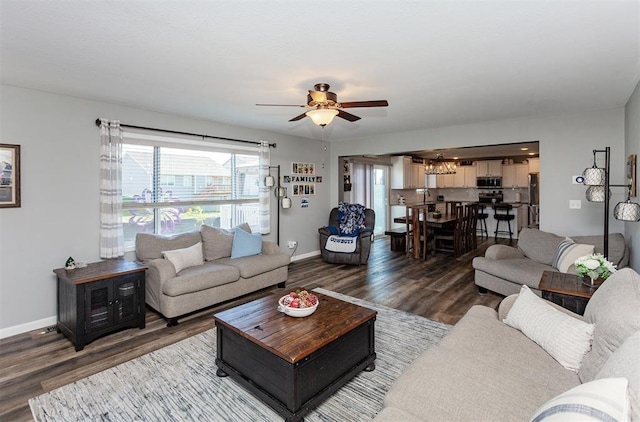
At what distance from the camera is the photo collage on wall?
620 cm

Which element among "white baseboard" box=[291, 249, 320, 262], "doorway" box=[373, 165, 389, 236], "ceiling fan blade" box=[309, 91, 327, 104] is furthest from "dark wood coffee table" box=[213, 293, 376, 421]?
"doorway" box=[373, 165, 389, 236]

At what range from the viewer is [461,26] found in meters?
2.07

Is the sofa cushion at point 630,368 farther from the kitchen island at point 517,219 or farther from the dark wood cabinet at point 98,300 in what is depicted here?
the kitchen island at point 517,219

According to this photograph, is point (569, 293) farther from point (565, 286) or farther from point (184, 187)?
point (184, 187)

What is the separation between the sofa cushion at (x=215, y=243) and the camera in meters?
4.34

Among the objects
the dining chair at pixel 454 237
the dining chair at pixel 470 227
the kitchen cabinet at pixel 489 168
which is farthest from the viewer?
the kitchen cabinet at pixel 489 168

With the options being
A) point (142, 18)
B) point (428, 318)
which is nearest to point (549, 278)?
point (428, 318)

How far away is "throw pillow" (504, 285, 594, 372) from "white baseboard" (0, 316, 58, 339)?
4.39 m

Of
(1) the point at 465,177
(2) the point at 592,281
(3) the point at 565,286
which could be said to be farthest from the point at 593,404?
(1) the point at 465,177

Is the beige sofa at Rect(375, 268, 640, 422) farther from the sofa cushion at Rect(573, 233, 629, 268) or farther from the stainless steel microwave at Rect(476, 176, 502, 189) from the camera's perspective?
the stainless steel microwave at Rect(476, 176, 502, 189)

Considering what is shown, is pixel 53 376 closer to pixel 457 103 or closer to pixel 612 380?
pixel 612 380

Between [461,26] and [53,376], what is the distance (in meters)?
3.87

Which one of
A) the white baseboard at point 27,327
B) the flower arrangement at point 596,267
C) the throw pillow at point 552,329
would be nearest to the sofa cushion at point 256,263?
the white baseboard at point 27,327

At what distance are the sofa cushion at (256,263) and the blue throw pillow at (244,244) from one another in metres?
0.10
